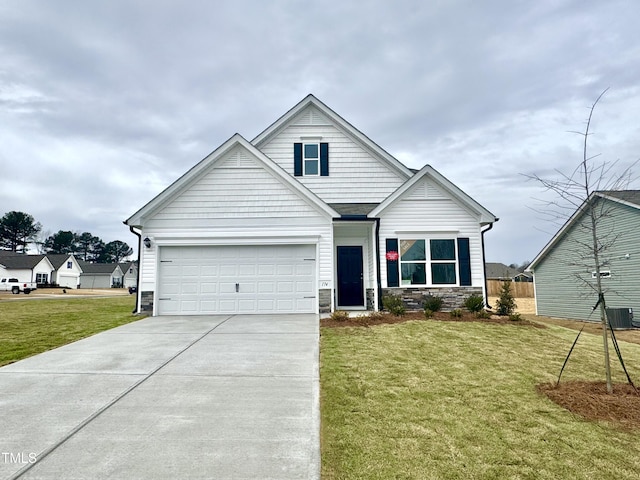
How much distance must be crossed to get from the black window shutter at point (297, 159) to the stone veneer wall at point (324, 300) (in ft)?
17.1

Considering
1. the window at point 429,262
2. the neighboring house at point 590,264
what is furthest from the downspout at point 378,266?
the neighboring house at point 590,264

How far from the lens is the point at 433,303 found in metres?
11.5

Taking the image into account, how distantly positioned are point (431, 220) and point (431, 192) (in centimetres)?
99

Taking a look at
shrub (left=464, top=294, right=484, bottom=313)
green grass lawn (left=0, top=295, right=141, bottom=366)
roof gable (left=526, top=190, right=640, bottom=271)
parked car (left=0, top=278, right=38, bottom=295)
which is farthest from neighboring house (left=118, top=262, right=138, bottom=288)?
shrub (left=464, top=294, right=484, bottom=313)

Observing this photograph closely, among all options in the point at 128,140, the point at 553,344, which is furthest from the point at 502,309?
the point at 128,140

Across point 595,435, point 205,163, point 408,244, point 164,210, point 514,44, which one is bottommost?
point 595,435

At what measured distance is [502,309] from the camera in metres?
11.9

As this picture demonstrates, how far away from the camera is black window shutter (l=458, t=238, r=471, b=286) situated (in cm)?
1242

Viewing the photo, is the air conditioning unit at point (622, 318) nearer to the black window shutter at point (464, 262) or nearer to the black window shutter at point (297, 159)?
the black window shutter at point (464, 262)

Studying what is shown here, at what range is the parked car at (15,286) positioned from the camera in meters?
39.0

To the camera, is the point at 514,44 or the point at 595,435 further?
the point at 514,44

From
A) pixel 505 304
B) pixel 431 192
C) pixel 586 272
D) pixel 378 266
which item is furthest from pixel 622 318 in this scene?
pixel 378 266

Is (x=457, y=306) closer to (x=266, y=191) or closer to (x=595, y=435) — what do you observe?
(x=266, y=191)

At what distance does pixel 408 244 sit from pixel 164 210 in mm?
8329
